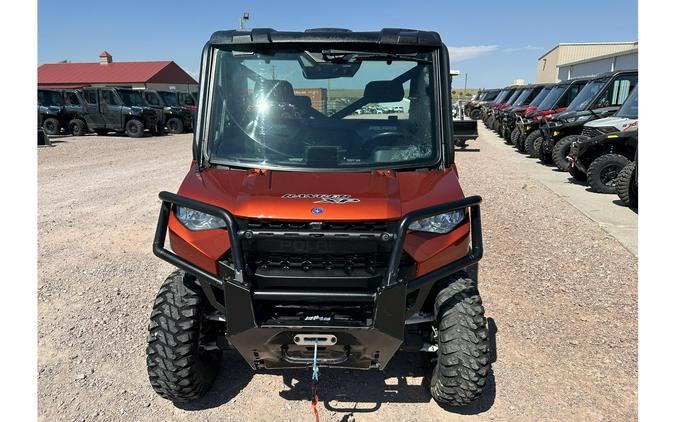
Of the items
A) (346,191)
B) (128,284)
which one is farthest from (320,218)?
(128,284)

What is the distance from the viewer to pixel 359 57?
3.03 meters

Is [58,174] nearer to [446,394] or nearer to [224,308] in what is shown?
[224,308]

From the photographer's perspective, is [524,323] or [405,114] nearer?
[405,114]

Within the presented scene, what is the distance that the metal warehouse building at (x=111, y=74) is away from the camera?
1933 inches

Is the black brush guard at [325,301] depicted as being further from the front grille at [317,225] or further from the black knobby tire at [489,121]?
the black knobby tire at [489,121]

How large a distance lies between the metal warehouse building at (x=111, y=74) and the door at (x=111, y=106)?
1152 inches

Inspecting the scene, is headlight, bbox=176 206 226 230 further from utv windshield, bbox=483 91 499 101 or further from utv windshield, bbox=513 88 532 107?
utv windshield, bbox=483 91 499 101

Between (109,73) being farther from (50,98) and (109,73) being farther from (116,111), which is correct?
(116,111)

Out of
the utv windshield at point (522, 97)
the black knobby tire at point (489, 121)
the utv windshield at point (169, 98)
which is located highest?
the utv windshield at point (169, 98)

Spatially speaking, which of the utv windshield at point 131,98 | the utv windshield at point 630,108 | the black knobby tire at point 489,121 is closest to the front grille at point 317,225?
the utv windshield at point 630,108

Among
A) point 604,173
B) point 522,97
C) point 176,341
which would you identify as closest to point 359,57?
point 176,341

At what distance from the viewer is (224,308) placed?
8.57 ft

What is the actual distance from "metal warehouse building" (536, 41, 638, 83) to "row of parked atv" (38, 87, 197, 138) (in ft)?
80.5
